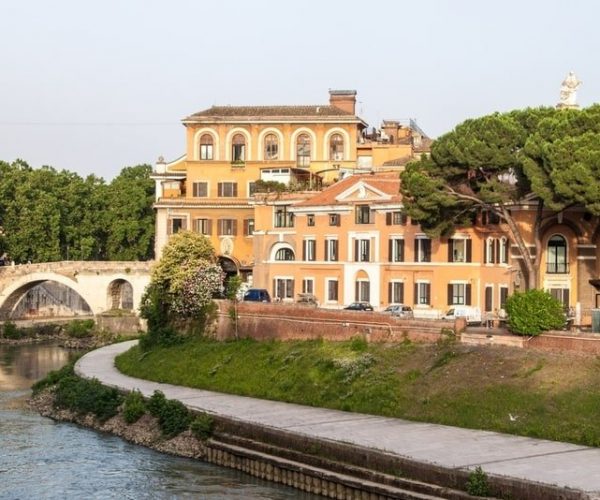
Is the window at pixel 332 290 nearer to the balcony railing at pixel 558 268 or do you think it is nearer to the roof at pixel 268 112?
the balcony railing at pixel 558 268

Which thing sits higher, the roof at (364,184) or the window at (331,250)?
the roof at (364,184)

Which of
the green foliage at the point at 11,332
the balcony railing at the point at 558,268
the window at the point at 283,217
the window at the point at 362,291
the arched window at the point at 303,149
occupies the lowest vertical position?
the green foliage at the point at 11,332

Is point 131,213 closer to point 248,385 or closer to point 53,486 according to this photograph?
point 248,385

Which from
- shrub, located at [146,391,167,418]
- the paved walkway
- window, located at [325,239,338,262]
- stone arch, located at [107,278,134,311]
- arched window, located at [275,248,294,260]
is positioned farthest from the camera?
stone arch, located at [107,278,134,311]

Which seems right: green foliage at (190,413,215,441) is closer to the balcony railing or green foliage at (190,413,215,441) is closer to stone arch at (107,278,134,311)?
the balcony railing

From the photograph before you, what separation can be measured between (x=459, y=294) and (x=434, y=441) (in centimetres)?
1874

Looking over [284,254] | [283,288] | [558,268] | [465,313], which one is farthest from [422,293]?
[284,254]

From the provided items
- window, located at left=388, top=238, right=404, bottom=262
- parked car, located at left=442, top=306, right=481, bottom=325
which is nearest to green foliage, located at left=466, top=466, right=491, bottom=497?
parked car, located at left=442, top=306, right=481, bottom=325

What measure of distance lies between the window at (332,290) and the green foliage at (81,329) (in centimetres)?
2515

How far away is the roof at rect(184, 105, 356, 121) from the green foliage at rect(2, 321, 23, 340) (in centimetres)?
1790

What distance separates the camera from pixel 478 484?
27.3 metres

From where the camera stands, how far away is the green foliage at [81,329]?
7531cm

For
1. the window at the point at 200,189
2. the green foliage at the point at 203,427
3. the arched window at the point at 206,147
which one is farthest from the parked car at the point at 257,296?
the arched window at the point at 206,147

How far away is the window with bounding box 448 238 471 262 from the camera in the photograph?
5006 cm
